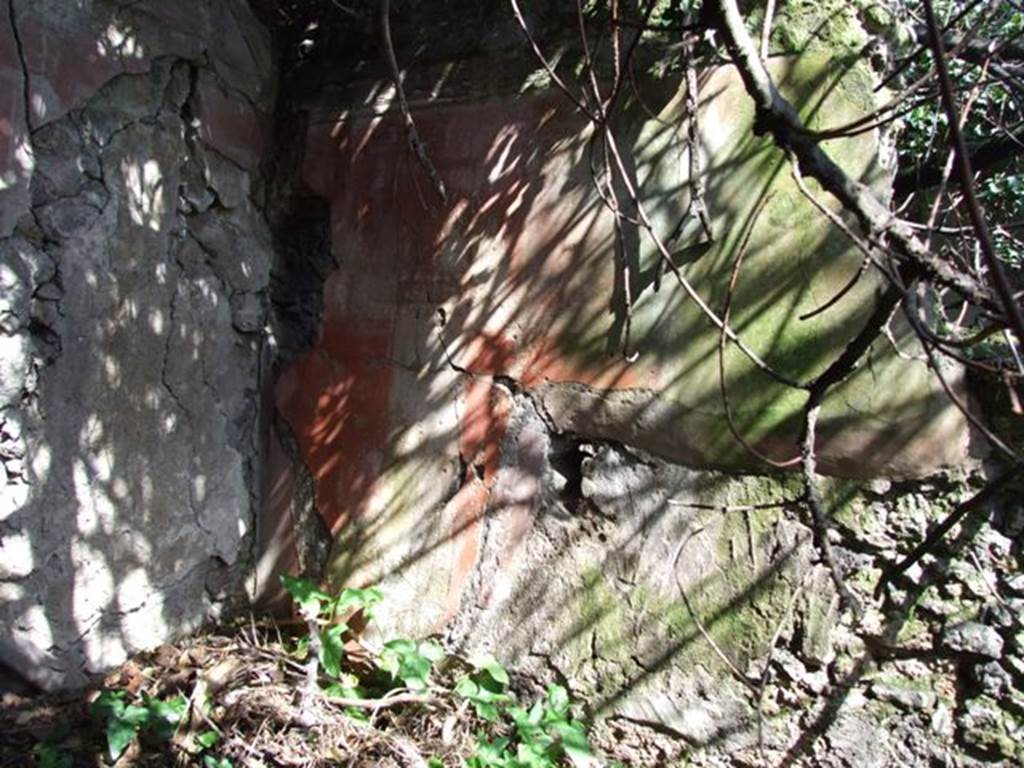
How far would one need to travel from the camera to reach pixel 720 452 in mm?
2047

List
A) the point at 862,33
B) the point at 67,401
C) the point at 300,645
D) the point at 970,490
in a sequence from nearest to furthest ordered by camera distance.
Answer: the point at 970,490, the point at 862,33, the point at 67,401, the point at 300,645

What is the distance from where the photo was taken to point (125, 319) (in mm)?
2268

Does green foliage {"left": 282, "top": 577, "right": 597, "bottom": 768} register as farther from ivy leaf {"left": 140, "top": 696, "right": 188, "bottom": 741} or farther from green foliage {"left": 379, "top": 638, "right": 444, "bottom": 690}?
ivy leaf {"left": 140, "top": 696, "right": 188, "bottom": 741}

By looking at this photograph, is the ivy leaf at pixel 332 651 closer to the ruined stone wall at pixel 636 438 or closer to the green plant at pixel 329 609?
the green plant at pixel 329 609

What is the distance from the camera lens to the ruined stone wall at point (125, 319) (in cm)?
204

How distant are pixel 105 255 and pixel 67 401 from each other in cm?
38

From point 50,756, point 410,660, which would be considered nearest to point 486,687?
point 410,660

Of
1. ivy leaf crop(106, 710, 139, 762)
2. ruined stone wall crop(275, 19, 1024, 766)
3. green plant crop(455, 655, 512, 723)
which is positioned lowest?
ivy leaf crop(106, 710, 139, 762)

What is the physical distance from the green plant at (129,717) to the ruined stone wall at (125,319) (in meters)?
0.23

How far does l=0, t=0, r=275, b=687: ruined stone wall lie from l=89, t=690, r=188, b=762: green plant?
0.74 feet

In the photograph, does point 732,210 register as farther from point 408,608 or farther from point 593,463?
point 408,608

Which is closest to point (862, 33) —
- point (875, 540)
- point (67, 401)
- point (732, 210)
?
point (732, 210)

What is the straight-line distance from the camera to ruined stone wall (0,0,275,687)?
2.04 metres

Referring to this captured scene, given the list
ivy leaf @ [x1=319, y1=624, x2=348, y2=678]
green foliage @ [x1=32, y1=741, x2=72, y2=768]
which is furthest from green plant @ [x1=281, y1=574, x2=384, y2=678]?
green foliage @ [x1=32, y1=741, x2=72, y2=768]
